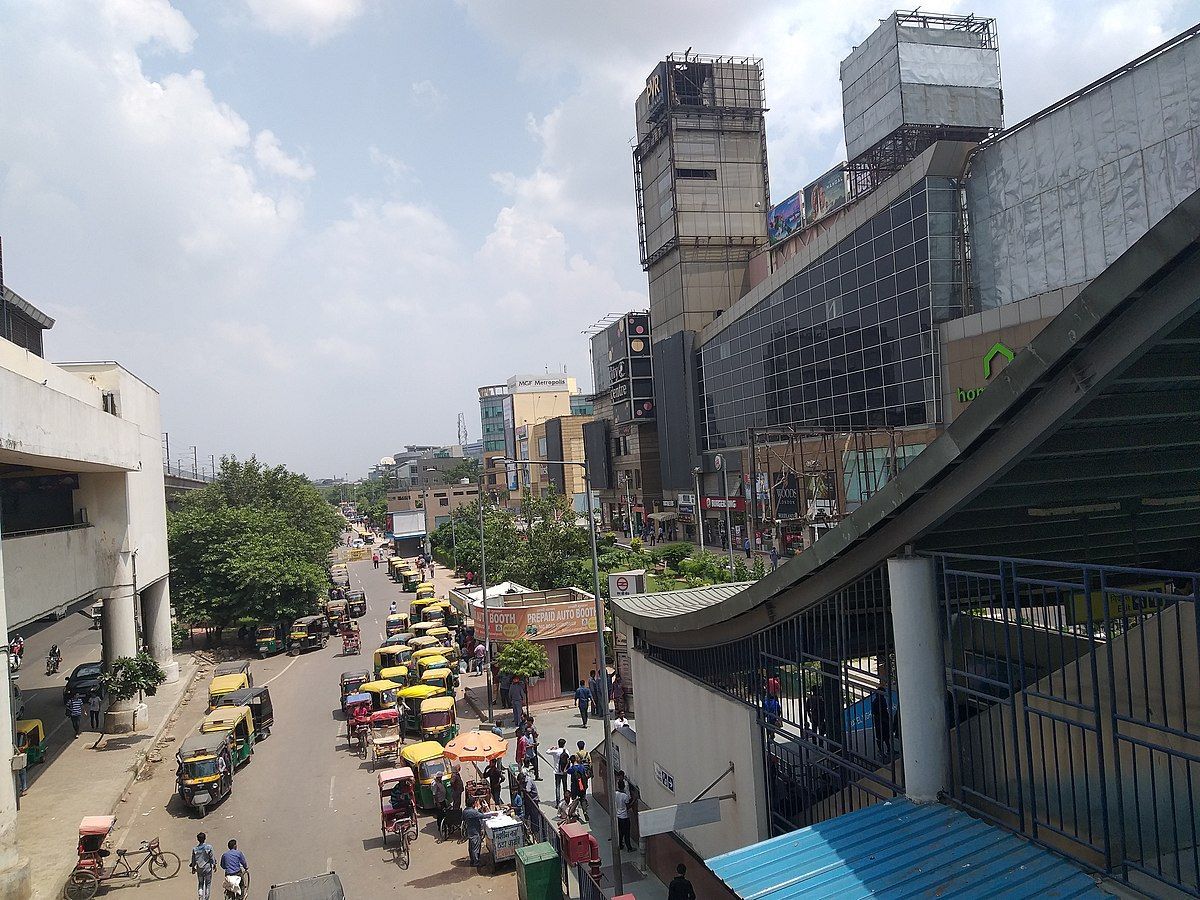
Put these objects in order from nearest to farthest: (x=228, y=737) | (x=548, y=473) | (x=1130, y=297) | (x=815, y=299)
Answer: (x=1130, y=297) → (x=228, y=737) → (x=815, y=299) → (x=548, y=473)

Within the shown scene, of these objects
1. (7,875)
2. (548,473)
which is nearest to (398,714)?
(7,875)

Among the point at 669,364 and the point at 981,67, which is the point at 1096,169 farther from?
the point at 669,364

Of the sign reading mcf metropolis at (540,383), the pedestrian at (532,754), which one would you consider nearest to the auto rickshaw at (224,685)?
the pedestrian at (532,754)

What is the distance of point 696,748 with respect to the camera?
548 inches

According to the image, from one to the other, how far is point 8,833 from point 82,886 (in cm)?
165

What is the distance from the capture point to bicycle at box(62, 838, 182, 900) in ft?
51.0

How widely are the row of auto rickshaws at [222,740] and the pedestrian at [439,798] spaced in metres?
5.37

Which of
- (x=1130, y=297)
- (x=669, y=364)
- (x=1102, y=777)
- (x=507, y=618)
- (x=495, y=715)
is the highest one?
(x=669, y=364)

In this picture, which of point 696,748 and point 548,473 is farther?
point 548,473

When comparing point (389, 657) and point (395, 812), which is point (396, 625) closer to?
point (389, 657)

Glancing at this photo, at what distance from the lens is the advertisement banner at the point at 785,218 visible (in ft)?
248

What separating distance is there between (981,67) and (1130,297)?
6418cm

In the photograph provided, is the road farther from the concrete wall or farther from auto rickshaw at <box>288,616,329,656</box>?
auto rickshaw at <box>288,616,329,656</box>

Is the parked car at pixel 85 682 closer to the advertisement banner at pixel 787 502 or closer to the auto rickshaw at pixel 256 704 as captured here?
the auto rickshaw at pixel 256 704
